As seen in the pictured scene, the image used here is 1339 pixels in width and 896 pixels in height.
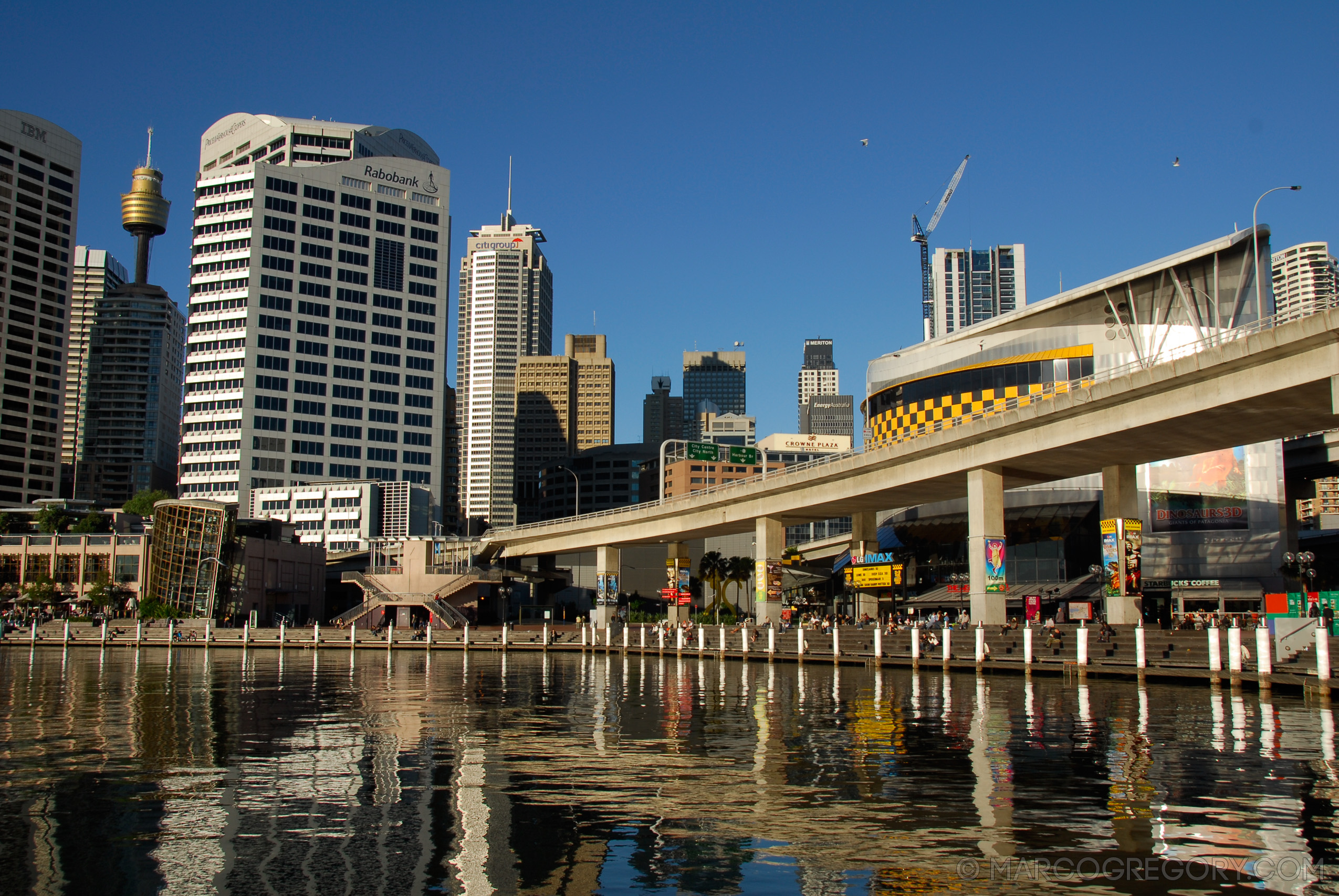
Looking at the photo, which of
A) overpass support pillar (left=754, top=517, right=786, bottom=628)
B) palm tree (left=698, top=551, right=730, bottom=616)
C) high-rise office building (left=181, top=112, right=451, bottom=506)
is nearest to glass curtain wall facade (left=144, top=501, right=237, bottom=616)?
palm tree (left=698, top=551, right=730, bottom=616)

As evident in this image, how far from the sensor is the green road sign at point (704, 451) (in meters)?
83.4

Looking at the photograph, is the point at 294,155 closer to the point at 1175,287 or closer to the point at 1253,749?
the point at 1175,287

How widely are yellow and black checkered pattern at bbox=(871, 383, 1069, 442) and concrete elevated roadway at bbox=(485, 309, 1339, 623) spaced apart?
271 centimetres

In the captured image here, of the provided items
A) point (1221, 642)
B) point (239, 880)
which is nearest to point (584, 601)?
point (1221, 642)

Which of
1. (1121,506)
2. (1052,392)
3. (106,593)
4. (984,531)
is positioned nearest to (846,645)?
(984,531)

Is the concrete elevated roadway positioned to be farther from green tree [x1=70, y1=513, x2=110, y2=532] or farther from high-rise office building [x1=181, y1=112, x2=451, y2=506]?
high-rise office building [x1=181, y1=112, x2=451, y2=506]

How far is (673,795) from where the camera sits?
56.6 ft

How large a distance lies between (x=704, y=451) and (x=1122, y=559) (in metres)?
39.9

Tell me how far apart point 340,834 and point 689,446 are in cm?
7067

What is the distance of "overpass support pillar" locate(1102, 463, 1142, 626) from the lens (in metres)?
50.2

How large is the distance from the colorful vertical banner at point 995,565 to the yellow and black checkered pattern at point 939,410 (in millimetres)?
17061

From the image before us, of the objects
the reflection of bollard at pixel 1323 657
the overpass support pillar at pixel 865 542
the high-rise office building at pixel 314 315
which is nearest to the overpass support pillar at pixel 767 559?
the overpass support pillar at pixel 865 542

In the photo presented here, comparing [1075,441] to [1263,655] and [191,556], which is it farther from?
[191,556]

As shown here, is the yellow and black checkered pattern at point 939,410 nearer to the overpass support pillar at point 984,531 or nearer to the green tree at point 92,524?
the overpass support pillar at point 984,531
